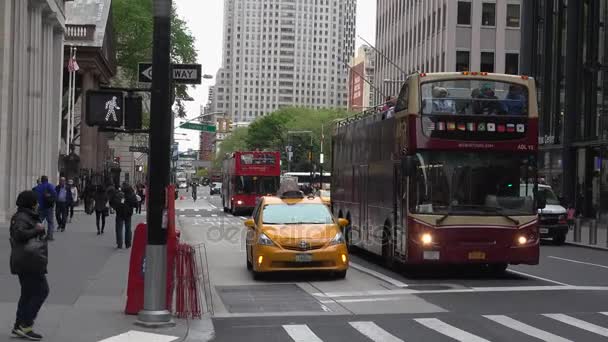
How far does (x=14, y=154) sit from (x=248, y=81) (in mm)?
161593

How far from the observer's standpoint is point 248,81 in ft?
636

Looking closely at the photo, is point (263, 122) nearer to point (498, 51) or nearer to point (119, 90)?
point (498, 51)

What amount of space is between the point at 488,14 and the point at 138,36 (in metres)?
29.3

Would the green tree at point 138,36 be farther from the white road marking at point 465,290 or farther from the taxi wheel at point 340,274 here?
the white road marking at point 465,290

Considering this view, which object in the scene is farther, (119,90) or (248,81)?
(248,81)

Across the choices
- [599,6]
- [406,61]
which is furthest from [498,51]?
[599,6]

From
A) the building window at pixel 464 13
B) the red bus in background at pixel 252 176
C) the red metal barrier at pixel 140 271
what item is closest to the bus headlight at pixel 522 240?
the red metal barrier at pixel 140 271

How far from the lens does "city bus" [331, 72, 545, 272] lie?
1576 cm

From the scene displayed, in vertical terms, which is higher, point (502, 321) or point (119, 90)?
point (119, 90)

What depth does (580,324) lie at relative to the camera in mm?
11242

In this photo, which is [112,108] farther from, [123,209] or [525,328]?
[123,209]

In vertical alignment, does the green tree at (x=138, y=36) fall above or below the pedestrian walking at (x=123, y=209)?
above

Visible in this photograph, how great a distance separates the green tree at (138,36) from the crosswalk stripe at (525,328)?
2407 inches

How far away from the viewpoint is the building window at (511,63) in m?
67.6
